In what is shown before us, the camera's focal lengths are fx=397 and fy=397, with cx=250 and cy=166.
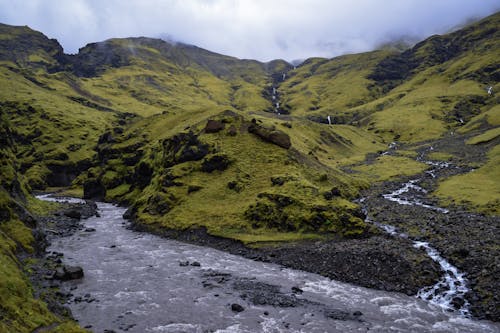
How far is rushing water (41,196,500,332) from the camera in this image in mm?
32156

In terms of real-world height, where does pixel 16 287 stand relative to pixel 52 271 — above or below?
above

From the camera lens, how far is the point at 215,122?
89.0 m

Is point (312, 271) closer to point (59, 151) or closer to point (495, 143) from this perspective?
point (495, 143)

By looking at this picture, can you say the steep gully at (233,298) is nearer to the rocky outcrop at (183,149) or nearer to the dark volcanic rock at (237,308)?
the dark volcanic rock at (237,308)

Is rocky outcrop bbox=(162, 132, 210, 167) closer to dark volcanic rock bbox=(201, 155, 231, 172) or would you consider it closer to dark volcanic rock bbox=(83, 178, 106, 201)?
dark volcanic rock bbox=(201, 155, 231, 172)

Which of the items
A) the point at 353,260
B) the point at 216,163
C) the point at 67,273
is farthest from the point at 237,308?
the point at 216,163

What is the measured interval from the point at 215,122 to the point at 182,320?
60624mm

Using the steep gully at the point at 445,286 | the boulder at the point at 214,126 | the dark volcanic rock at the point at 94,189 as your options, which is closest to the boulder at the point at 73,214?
the dark volcanic rock at the point at 94,189

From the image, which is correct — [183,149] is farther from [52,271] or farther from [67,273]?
[67,273]

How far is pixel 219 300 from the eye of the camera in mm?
37406

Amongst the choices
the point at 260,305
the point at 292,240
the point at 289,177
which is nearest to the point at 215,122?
the point at 289,177

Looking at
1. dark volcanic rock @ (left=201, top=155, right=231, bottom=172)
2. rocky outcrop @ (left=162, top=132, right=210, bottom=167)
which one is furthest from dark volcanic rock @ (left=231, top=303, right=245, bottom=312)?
rocky outcrop @ (left=162, top=132, right=210, bottom=167)

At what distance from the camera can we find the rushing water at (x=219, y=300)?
105ft

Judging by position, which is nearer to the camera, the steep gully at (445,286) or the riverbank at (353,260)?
the steep gully at (445,286)
